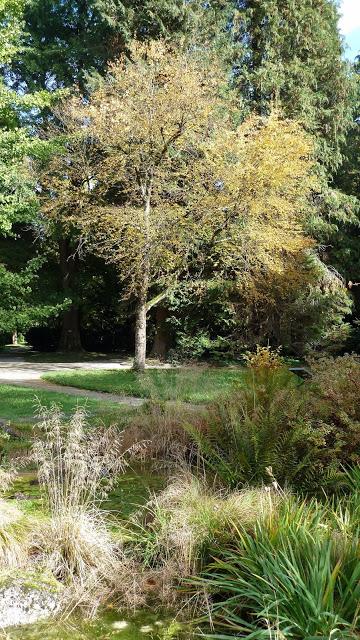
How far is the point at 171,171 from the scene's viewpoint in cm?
1686

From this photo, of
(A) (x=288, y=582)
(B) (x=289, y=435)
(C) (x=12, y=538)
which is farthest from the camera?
(B) (x=289, y=435)

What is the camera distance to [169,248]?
15977 millimetres

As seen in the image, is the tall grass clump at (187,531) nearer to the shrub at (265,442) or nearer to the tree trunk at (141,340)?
the shrub at (265,442)

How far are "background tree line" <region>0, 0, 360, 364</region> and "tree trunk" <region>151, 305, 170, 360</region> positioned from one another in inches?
2.4

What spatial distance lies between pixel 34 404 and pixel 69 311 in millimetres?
14859

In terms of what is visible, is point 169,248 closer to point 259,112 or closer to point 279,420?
point 259,112

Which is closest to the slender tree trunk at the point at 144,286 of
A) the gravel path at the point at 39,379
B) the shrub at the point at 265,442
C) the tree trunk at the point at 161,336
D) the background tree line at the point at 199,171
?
the background tree line at the point at 199,171

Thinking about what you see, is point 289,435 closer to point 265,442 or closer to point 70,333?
point 265,442

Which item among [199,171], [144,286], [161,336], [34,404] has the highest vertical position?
[199,171]

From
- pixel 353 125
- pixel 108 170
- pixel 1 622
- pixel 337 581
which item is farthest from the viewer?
pixel 353 125

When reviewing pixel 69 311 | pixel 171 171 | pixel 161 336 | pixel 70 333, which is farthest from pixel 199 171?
pixel 70 333

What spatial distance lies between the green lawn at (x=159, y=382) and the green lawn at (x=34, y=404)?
2.28 ft

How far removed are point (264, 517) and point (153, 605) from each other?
859 millimetres

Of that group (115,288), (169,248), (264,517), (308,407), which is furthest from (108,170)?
(264,517)
